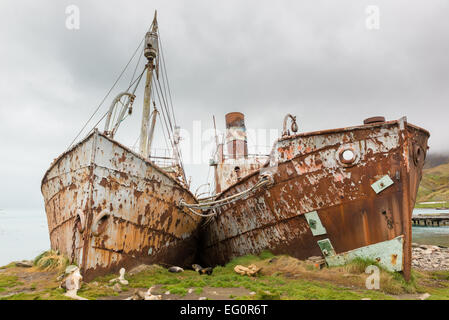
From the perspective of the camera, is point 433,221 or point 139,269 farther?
point 433,221

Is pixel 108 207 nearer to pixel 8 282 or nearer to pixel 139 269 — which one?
pixel 139 269

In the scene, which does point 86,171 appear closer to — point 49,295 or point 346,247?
point 49,295

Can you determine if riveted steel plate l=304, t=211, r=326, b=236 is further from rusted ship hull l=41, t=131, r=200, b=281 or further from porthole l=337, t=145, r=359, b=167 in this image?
rusted ship hull l=41, t=131, r=200, b=281

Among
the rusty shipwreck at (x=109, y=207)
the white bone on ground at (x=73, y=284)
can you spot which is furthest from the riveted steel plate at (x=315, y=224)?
the white bone on ground at (x=73, y=284)

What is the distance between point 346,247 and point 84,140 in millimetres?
5585

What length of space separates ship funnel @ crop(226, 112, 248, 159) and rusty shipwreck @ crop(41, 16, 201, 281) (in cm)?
456

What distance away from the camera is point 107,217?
489 centimetres

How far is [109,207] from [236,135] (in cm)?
711

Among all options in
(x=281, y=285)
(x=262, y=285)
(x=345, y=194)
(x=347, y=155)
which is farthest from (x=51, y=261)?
(x=347, y=155)

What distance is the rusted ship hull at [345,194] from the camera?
14.7 feet

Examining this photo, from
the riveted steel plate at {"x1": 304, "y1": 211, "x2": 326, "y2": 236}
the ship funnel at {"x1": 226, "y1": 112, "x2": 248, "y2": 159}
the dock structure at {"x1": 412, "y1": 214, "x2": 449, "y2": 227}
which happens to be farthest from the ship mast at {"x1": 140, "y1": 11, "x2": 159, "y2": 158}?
the dock structure at {"x1": 412, "y1": 214, "x2": 449, "y2": 227}

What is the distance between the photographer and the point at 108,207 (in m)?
4.95

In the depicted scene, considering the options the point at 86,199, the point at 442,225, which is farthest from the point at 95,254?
the point at 442,225
